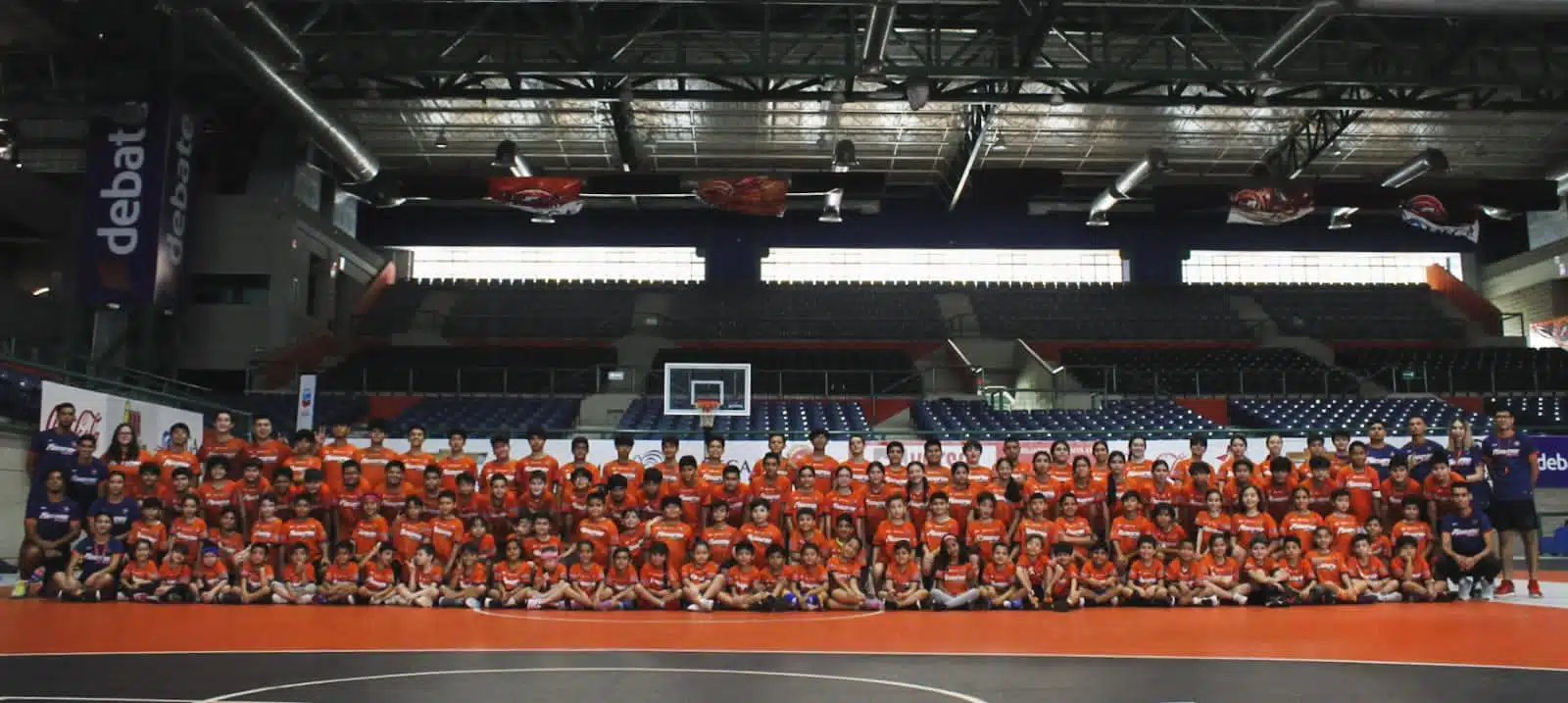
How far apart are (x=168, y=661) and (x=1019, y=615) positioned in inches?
257

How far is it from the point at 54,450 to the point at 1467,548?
562 inches

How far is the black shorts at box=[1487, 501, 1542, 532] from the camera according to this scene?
423 inches

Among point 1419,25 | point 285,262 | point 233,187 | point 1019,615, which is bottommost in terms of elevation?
point 1019,615

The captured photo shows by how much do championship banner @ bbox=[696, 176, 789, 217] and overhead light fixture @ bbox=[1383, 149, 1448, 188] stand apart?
15.4m

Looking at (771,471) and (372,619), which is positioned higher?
(771,471)

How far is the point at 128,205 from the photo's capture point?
21172 mm

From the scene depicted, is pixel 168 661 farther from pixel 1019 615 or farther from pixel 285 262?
pixel 285 262

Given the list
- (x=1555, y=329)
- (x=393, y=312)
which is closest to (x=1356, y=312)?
(x=1555, y=329)

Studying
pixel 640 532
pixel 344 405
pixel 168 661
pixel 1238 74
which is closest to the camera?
pixel 168 661

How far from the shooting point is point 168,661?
249 inches

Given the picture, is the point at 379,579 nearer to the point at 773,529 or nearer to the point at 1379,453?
the point at 773,529

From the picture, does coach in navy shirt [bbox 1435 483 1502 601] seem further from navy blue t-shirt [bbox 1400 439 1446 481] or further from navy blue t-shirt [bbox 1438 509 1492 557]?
navy blue t-shirt [bbox 1400 439 1446 481]

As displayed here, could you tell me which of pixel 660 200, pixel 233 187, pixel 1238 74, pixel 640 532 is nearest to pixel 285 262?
pixel 233 187

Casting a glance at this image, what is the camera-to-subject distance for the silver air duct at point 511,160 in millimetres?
25844
